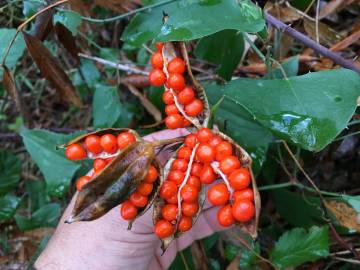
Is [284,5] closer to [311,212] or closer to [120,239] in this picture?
[311,212]

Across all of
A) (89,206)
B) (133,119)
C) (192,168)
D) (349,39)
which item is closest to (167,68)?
(192,168)

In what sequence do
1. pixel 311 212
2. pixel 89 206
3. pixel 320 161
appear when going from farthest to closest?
1. pixel 320 161
2. pixel 311 212
3. pixel 89 206

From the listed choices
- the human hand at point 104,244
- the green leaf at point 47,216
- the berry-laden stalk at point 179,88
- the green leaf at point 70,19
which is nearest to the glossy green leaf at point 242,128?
the human hand at point 104,244

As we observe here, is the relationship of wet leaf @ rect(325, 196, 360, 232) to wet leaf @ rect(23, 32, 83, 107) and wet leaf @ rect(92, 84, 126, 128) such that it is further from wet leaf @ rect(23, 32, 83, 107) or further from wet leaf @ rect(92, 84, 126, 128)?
wet leaf @ rect(23, 32, 83, 107)

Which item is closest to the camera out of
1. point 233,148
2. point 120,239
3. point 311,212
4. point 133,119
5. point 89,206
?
point 89,206

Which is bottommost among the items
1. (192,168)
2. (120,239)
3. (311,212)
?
(311,212)

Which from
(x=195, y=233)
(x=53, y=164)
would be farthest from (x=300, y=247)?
(x=53, y=164)

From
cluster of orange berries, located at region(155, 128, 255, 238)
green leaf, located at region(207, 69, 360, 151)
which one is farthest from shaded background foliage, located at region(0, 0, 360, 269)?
cluster of orange berries, located at region(155, 128, 255, 238)

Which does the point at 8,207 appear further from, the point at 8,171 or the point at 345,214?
the point at 345,214
